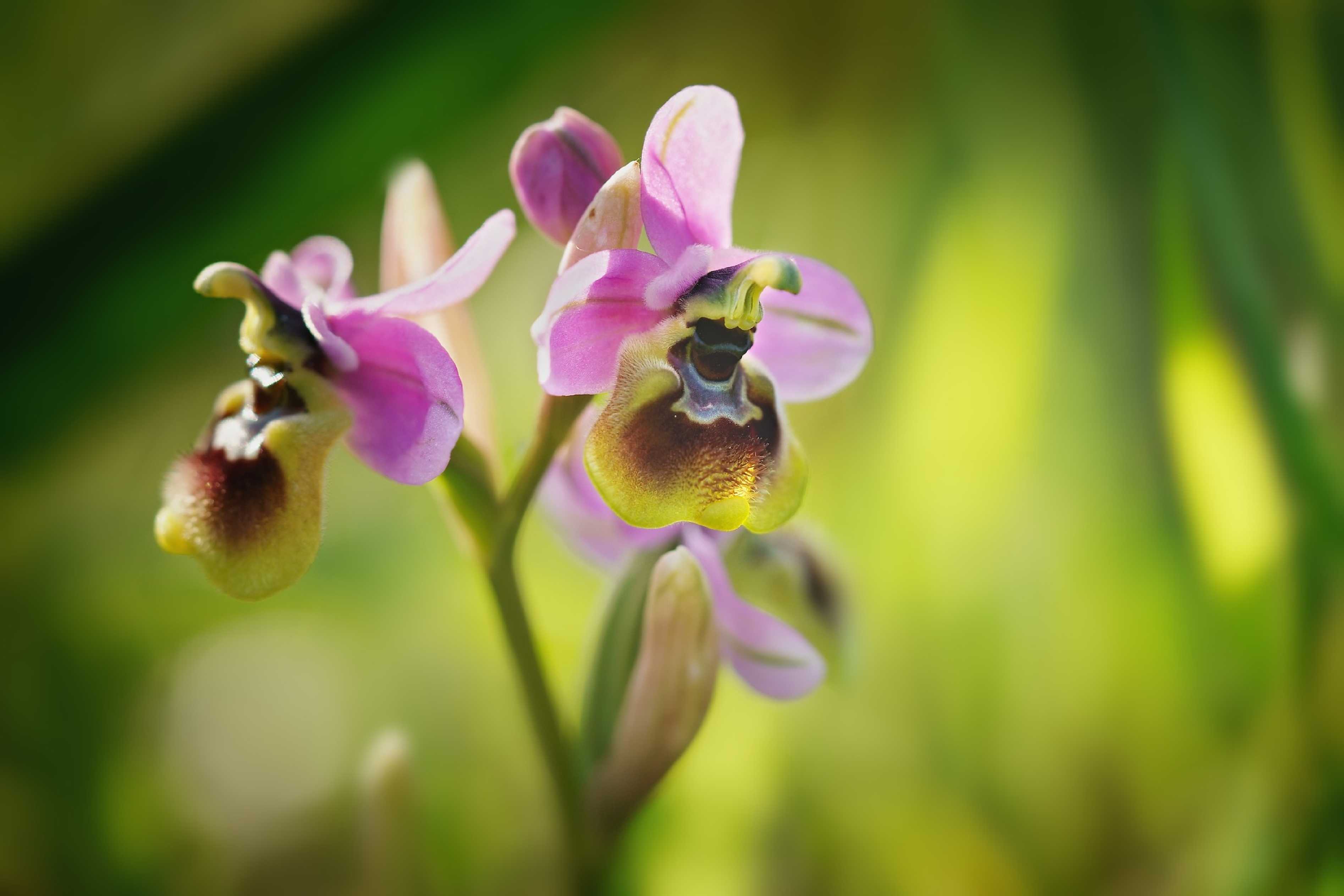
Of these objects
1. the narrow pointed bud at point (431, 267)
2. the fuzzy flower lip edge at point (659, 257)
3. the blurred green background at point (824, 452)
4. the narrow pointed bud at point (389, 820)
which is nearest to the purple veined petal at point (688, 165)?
the fuzzy flower lip edge at point (659, 257)

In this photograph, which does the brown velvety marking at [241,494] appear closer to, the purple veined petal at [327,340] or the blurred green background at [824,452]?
the purple veined petal at [327,340]

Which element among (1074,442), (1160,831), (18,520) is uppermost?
(18,520)

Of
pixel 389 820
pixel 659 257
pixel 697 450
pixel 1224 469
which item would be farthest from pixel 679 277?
pixel 1224 469

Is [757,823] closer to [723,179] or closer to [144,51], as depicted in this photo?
[723,179]

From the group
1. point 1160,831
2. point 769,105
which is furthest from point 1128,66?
point 1160,831

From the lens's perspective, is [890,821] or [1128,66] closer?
[890,821]

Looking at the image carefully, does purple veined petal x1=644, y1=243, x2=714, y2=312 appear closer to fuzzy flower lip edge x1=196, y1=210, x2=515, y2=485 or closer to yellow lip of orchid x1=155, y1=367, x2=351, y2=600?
fuzzy flower lip edge x1=196, y1=210, x2=515, y2=485

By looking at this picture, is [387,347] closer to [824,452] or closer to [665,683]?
[665,683]
